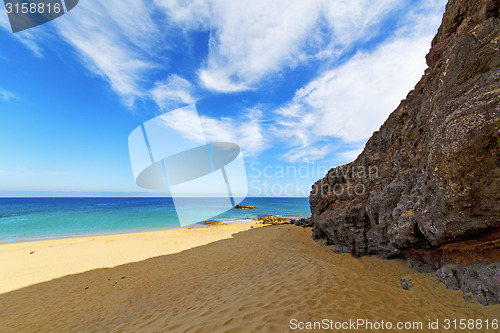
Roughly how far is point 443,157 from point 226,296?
6544 millimetres

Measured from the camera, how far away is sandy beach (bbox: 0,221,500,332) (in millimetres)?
3912

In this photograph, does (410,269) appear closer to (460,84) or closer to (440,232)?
(440,232)

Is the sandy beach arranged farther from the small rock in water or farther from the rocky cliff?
the rocky cliff

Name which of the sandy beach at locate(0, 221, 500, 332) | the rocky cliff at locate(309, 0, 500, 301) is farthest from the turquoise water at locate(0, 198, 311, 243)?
the rocky cliff at locate(309, 0, 500, 301)

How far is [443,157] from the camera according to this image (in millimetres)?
4121

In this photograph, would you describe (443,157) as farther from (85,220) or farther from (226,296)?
(85,220)

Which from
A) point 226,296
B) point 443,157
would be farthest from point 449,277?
point 226,296

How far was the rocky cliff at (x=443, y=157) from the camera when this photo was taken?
3658 mm

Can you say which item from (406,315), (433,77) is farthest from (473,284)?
(433,77)

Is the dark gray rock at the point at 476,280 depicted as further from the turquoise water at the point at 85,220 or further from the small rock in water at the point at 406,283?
the turquoise water at the point at 85,220

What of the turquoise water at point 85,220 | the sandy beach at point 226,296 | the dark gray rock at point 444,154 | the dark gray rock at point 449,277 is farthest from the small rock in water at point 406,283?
the turquoise water at point 85,220

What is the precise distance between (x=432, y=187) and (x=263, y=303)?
5086mm

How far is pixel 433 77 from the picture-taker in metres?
5.95

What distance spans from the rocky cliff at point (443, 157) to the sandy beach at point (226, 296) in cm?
123
